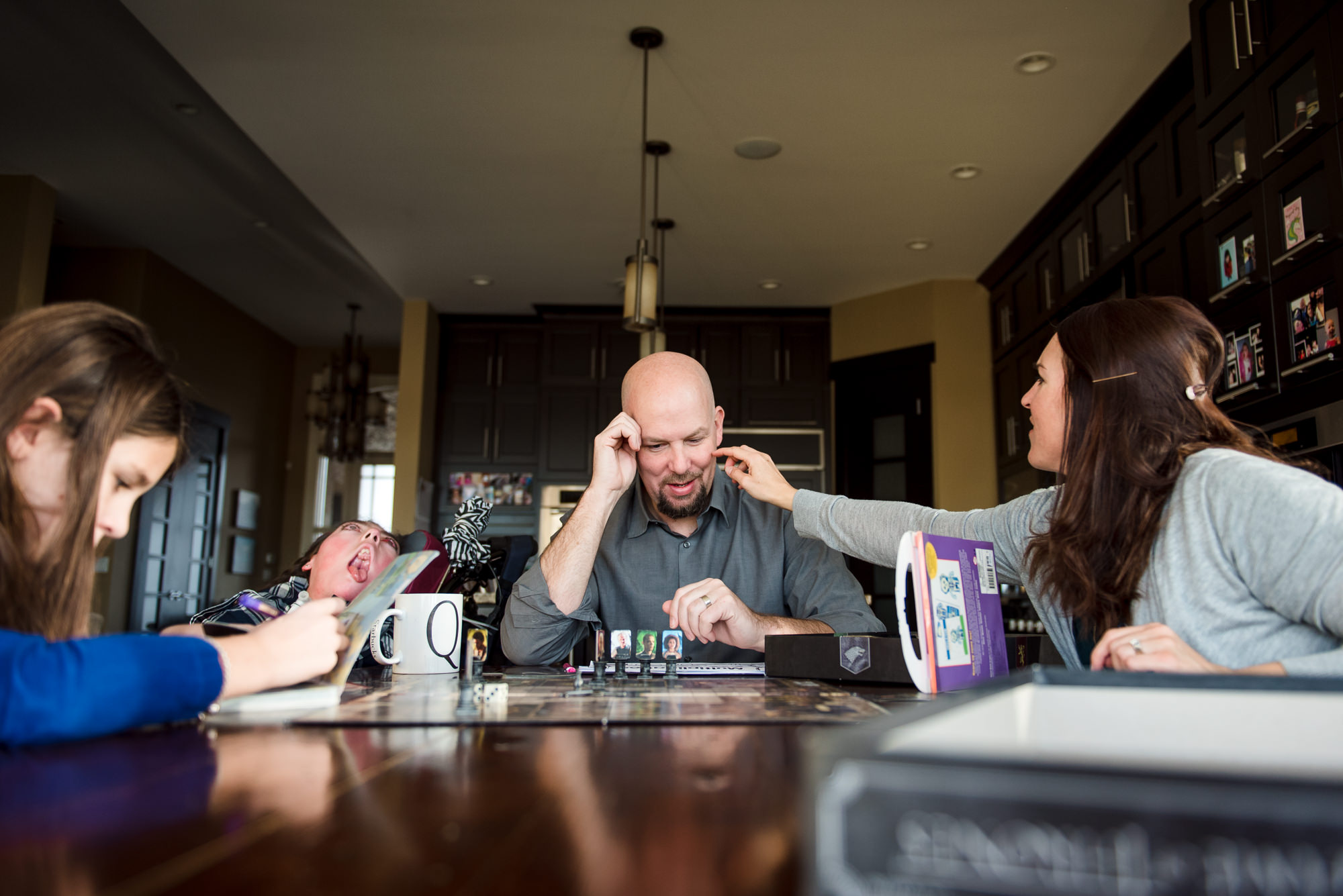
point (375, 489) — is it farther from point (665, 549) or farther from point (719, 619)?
point (719, 619)

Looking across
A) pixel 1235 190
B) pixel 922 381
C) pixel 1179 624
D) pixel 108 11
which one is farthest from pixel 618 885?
pixel 922 381

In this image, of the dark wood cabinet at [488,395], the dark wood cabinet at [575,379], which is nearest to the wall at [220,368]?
the dark wood cabinet at [488,395]

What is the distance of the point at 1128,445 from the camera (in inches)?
43.3

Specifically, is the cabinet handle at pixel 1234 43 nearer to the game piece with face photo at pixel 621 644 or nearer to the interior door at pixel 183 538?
the game piece with face photo at pixel 621 644

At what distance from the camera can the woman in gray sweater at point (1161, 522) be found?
2.94ft

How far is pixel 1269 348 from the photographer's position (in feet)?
8.36

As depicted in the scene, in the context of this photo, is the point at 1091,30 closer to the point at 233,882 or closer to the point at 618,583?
the point at 618,583

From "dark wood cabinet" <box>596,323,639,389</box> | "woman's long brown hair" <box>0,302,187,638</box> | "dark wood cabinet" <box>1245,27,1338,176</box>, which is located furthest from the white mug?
"dark wood cabinet" <box>596,323,639,389</box>

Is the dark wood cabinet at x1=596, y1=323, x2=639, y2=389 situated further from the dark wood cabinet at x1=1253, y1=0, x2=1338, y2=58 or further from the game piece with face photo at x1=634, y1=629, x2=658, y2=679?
the game piece with face photo at x1=634, y1=629, x2=658, y2=679

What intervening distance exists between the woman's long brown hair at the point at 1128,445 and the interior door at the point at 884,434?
414 cm

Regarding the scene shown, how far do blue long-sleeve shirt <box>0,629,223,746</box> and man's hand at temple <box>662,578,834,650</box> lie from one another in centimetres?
75

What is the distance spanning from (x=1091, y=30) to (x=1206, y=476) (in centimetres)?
259

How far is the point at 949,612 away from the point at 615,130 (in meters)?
3.08

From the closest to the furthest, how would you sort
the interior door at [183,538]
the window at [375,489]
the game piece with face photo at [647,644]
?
the game piece with face photo at [647,644], the interior door at [183,538], the window at [375,489]
